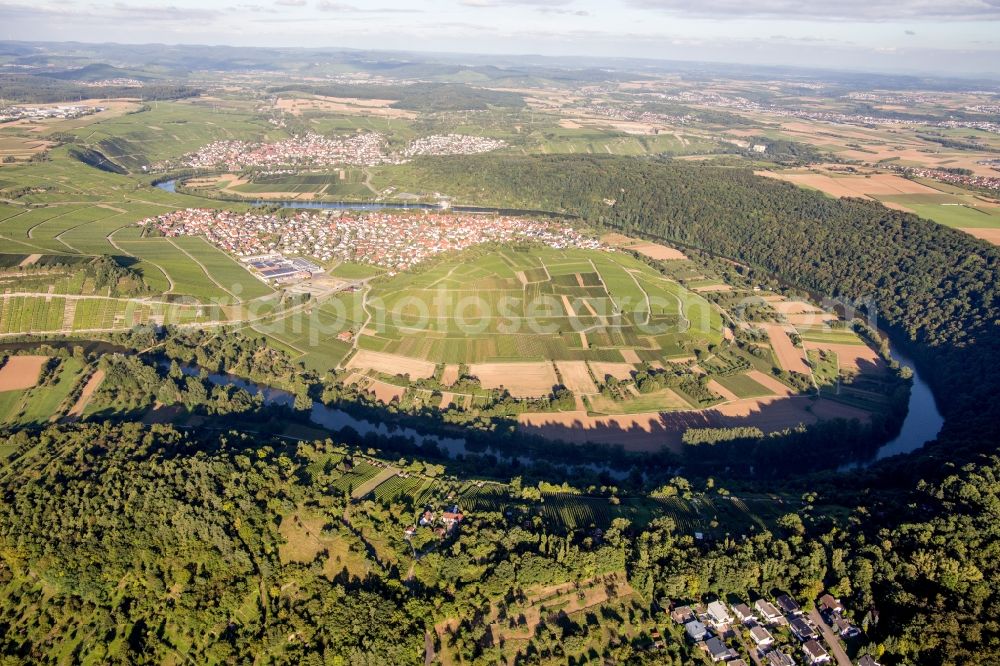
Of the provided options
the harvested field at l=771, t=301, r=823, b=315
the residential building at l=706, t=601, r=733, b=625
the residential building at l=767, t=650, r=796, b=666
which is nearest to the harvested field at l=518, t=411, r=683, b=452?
the residential building at l=706, t=601, r=733, b=625

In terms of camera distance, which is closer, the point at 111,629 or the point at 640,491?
the point at 111,629

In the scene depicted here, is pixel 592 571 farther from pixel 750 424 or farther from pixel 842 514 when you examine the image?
pixel 750 424

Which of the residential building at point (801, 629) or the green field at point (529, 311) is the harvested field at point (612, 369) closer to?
the green field at point (529, 311)

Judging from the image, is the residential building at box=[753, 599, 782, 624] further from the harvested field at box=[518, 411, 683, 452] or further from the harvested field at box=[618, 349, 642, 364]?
the harvested field at box=[618, 349, 642, 364]

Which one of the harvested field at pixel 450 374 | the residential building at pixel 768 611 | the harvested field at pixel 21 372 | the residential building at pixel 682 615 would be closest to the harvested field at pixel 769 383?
the harvested field at pixel 450 374

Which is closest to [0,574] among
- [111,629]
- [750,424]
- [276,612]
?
[111,629]

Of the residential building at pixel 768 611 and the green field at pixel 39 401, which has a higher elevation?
the residential building at pixel 768 611

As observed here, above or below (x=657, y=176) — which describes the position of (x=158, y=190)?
below

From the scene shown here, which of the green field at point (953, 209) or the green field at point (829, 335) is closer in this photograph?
the green field at point (829, 335)
